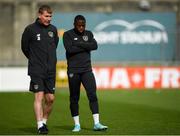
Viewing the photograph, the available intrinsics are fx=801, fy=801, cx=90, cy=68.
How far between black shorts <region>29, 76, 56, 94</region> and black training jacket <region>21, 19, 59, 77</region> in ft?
0.24

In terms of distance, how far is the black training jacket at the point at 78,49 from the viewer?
45.8ft

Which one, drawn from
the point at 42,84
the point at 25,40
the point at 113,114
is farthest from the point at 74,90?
the point at 113,114

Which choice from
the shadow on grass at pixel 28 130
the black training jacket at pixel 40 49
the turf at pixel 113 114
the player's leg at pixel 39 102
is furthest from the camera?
the turf at pixel 113 114

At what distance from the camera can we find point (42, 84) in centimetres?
1330

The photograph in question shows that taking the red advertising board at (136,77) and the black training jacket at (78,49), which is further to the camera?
the red advertising board at (136,77)

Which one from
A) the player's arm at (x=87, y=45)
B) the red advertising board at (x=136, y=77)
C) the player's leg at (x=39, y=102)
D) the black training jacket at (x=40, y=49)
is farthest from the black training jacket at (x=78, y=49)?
the red advertising board at (x=136, y=77)

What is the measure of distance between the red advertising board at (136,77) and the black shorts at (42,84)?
595 inches

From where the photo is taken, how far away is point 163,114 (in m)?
17.9

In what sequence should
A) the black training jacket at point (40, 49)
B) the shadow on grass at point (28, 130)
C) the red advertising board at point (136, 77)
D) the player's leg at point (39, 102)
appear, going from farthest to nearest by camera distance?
the red advertising board at point (136, 77) < the shadow on grass at point (28, 130) < the black training jacket at point (40, 49) < the player's leg at point (39, 102)

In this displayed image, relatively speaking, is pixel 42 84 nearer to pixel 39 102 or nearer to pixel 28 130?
pixel 39 102

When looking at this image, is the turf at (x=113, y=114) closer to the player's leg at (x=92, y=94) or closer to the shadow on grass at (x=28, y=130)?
the shadow on grass at (x=28, y=130)

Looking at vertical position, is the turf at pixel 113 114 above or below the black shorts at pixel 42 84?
below

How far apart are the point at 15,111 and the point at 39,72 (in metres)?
5.78

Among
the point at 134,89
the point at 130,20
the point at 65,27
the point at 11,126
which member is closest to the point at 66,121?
the point at 11,126
